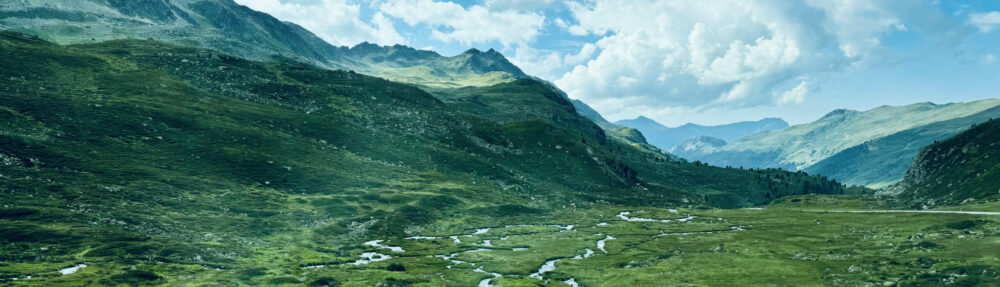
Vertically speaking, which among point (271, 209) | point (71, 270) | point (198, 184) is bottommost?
point (71, 270)

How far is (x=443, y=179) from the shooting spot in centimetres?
17025

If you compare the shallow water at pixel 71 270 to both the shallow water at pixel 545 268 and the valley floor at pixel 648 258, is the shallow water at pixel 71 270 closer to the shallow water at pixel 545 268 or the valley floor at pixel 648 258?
the valley floor at pixel 648 258

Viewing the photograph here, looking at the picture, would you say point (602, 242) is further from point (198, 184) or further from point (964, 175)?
point (964, 175)

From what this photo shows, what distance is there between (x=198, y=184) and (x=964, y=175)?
22808 cm

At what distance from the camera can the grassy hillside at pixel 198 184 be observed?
234 feet

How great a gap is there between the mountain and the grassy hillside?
4181 inches

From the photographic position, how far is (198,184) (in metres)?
111

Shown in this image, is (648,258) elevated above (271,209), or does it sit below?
below

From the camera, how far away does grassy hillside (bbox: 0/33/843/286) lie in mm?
71312

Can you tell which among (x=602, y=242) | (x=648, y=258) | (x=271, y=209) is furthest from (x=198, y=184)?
(x=648, y=258)

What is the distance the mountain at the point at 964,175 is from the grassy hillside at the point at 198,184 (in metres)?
106

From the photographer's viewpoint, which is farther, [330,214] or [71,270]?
[330,214]

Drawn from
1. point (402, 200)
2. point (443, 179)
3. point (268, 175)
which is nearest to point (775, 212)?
point (443, 179)

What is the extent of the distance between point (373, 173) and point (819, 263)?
120 meters
